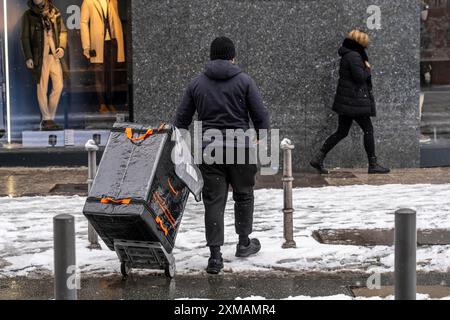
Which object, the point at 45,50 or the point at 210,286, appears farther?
the point at 45,50

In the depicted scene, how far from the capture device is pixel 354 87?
12461 mm

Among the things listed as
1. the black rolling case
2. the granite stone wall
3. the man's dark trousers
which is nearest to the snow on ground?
the man's dark trousers

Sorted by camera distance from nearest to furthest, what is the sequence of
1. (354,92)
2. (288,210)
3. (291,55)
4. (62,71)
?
(288,210) → (354,92) → (291,55) → (62,71)

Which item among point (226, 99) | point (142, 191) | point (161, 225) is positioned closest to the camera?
point (142, 191)

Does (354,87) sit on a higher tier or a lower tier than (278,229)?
higher

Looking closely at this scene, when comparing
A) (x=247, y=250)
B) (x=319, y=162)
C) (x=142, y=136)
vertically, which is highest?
(x=142, y=136)

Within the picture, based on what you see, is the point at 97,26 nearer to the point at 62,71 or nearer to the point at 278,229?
the point at 62,71

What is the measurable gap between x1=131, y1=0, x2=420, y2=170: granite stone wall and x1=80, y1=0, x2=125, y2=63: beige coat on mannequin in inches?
32.8

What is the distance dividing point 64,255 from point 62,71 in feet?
31.2

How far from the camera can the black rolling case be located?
6.81 meters

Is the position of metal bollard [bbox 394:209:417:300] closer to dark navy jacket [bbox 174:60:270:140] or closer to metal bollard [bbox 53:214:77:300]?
metal bollard [bbox 53:214:77:300]

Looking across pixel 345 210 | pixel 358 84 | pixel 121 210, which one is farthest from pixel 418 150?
pixel 121 210

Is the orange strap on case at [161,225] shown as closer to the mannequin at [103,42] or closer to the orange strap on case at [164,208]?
the orange strap on case at [164,208]

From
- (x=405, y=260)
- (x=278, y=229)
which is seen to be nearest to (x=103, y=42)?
(x=278, y=229)
